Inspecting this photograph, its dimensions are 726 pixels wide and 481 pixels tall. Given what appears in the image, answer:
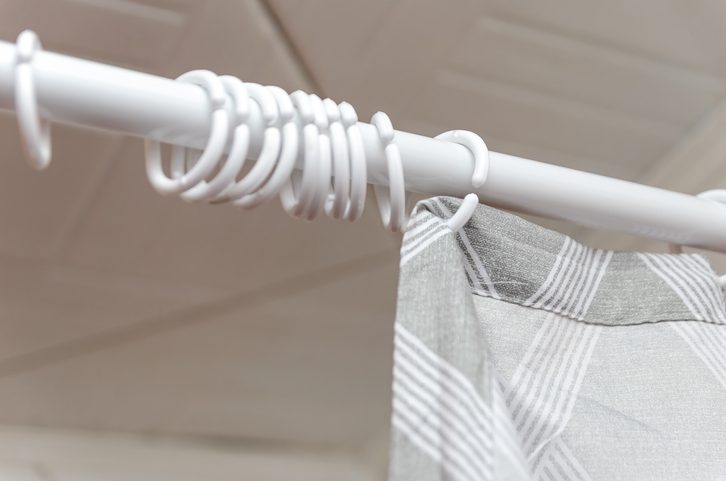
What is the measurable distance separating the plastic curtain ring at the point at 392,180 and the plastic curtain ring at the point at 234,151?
0.08m

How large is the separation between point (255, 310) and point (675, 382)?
583 mm

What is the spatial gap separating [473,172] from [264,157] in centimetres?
14

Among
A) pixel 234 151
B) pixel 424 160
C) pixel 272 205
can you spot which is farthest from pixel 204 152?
pixel 272 205

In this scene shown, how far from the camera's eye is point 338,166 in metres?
0.46

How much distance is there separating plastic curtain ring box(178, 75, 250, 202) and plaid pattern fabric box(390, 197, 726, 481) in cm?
11

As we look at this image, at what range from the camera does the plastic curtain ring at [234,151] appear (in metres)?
0.42

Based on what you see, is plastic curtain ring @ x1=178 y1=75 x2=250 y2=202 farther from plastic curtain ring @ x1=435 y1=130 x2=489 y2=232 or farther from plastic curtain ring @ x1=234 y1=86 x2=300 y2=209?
plastic curtain ring @ x1=435 y1=130 x2=489 y2=232

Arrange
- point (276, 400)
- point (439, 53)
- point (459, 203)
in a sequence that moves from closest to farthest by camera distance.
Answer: point (459, 203) < point (439, 53) < point (276, 400)

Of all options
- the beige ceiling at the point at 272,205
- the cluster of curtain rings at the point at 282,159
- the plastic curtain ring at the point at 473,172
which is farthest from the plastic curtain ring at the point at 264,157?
the beige ceiling at the point at 272,205

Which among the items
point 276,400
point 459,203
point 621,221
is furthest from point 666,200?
point 276,400

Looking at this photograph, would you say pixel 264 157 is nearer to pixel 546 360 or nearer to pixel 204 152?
pixel 204 152

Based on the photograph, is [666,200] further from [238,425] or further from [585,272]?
[238,425]

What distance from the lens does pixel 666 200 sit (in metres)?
0.58

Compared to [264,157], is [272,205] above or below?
above
